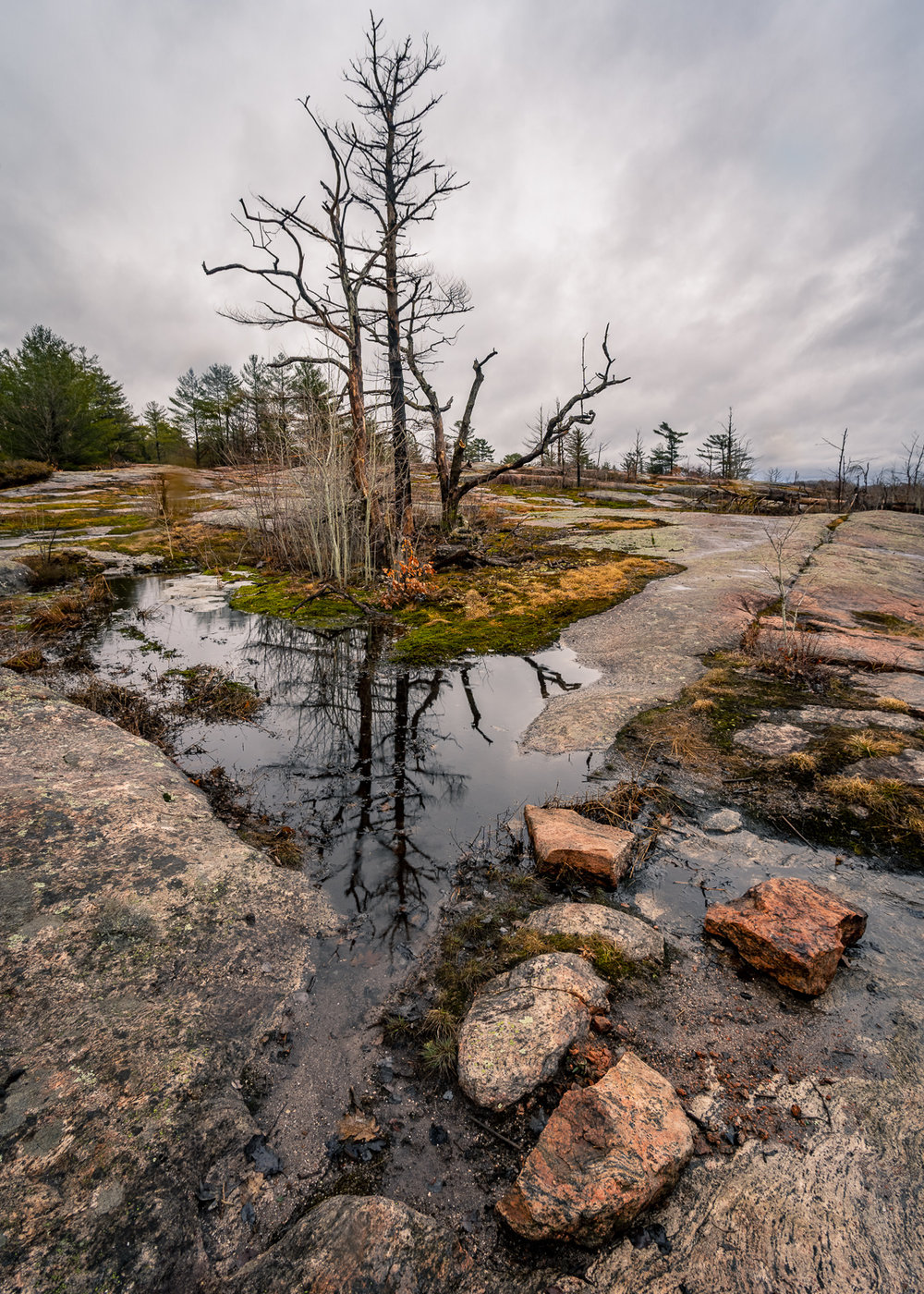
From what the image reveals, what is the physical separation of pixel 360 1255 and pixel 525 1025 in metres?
0.91

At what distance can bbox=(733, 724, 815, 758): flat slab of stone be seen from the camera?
4.52m

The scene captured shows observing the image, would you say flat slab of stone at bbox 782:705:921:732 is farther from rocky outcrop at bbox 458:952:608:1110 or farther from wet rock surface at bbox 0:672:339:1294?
wet rock surface at bbox 0:672:339:1294

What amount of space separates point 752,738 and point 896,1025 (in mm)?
2689

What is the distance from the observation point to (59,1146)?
162 centimetres

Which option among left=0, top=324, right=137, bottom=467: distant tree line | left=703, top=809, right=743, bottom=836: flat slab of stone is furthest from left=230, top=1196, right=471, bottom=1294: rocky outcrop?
left=0, top=324, right=137, bottom=467: distant tree line

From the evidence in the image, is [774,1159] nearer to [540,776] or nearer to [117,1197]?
[117,1197]

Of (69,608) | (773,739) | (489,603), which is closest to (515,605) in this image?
(489,603)

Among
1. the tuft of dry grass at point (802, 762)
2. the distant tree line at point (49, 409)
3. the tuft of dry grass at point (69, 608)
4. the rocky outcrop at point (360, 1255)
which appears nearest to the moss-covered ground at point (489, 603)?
the tuft of dry grass at point (69, 608)

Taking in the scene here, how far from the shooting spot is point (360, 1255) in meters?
1.53

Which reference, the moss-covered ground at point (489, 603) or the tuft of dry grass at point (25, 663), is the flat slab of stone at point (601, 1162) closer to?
the moss-covered ground at point (489, 603)

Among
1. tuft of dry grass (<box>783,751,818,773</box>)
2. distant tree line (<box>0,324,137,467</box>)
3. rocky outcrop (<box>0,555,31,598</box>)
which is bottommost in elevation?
tuft of dry grass (<box>783,751,818,773</box>)

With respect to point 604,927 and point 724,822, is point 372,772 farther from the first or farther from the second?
point 724,822

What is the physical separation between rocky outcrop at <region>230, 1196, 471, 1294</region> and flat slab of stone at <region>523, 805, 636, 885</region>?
184 centimetres

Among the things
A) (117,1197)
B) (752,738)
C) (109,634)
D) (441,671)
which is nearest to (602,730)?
(752,738)
